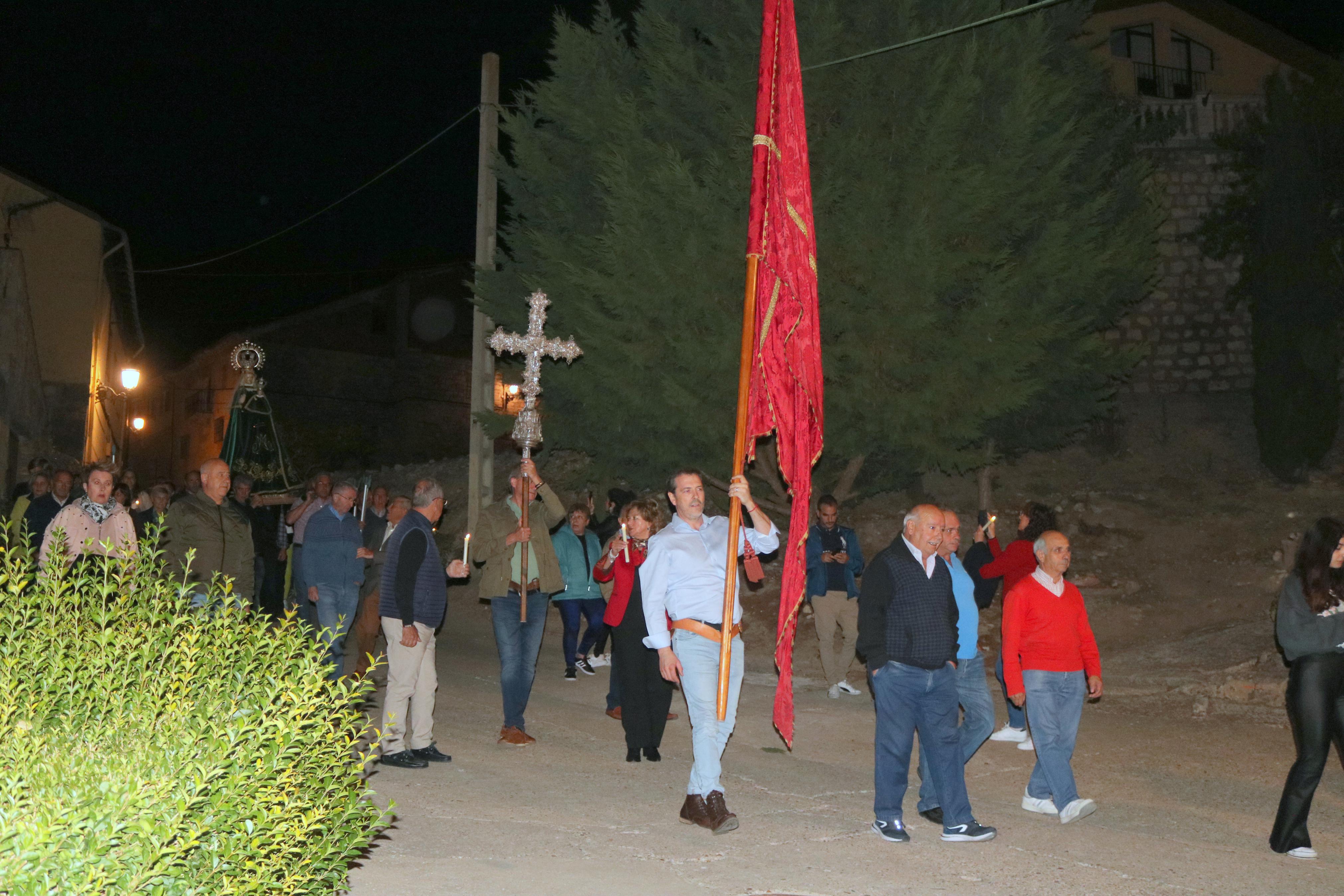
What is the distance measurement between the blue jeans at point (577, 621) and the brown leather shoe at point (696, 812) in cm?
565

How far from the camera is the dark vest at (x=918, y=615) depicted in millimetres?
6867

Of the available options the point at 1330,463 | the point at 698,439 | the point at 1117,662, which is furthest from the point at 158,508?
the point at 1330,463

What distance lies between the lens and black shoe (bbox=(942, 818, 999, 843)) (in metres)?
6.83

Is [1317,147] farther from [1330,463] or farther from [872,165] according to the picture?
[872,165]

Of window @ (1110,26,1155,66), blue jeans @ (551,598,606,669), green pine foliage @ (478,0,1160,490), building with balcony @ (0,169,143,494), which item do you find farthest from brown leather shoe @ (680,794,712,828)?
window @ (1110,26,1155,66)

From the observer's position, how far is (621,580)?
33.5ft

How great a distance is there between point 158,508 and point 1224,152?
2151 cm

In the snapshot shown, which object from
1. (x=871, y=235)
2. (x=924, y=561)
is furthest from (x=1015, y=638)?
(x=871, y=235)

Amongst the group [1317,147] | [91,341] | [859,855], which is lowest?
[859,855]

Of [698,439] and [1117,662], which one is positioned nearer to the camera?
[1117,662]

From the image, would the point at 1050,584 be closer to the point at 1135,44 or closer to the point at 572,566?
the point at 572,566

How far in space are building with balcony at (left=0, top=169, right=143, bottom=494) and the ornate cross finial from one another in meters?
18.7

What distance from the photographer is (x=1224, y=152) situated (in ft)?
83.1

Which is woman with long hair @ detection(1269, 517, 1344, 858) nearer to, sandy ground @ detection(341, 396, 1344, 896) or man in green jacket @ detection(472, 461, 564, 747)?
sandy ground @ detection(341, 396, 1344, 896)
